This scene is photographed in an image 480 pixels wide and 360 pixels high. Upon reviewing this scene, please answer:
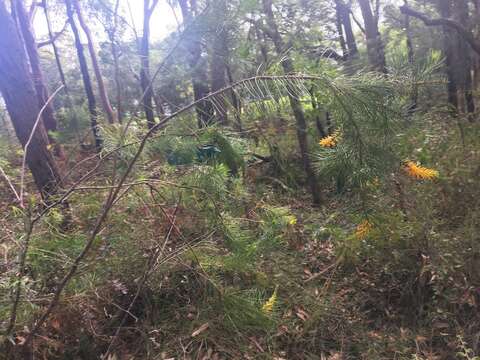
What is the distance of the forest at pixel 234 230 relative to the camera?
6.47 feet

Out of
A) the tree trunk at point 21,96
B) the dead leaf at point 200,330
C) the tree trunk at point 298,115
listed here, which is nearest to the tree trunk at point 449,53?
the tree trunk at point 298,115

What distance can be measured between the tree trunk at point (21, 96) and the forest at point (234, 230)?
0.6 inches

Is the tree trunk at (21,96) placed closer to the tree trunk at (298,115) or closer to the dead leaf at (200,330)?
the dead leaf at (200,330)

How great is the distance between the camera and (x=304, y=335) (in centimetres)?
293

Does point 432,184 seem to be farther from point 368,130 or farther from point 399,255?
point 368,130

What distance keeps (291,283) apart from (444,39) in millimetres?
5786

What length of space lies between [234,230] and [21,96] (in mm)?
2812

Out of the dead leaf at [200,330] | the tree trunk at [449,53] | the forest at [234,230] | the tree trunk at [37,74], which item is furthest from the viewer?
the tree trunk at [37,74]

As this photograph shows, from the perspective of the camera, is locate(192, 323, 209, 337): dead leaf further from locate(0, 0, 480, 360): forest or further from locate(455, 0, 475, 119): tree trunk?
locate(455, 0, 475, 119): tree trunk

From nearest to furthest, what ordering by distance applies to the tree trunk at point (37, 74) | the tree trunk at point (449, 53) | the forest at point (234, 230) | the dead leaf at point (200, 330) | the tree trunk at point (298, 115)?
the forest at point (234, 230) < the dead leaf at point (200, 330) < the tree trunk at point (298, 115) < the tree trunk at point (449, 53) < the tree trunk at point (37, 74)

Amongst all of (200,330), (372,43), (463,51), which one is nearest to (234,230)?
(200,330)

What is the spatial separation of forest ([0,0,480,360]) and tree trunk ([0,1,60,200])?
1 centimetres

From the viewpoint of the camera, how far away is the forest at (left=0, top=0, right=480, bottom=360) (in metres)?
1.97

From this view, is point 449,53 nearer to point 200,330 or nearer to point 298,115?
point 298,115
